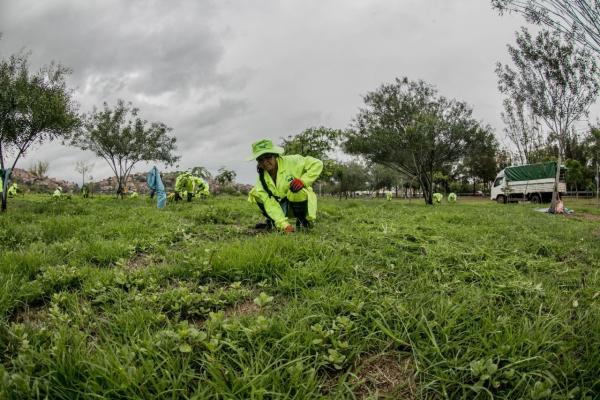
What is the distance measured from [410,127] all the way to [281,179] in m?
20.3

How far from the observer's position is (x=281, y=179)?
5.61 meters

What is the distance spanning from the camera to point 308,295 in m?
2.60

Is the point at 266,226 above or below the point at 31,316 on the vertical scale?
above

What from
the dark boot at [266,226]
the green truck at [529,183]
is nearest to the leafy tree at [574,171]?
the green truck at [529,183]

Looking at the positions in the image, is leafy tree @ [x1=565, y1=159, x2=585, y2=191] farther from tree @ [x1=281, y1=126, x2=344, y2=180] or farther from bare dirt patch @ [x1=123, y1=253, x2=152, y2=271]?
bare dirt patch @ [x1=123, y1=253, x2=152, y2=271]

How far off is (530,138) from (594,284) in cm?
3933

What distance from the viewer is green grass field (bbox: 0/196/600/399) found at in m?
1.65

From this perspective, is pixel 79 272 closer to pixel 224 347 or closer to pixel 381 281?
pixel 224 347

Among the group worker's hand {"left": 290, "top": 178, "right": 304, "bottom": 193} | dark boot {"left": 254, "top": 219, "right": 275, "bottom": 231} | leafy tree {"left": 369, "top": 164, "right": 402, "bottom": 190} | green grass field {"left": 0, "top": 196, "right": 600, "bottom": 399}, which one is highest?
leafy tree {"left": 369, "top": 164, "right": 402, "bottom": 190}

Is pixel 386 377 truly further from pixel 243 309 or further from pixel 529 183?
pixel 529 183

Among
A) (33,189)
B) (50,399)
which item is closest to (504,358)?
(50,399)

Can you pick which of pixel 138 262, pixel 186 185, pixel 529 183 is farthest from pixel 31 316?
pixel 529 183

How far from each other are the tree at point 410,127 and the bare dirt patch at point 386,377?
2366 cm

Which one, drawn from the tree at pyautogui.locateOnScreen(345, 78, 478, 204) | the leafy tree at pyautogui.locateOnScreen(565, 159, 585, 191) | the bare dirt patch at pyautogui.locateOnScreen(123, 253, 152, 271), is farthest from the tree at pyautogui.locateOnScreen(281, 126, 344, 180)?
the leafy tree at pyautogui.locateOnScreen(565, 159, 585, 191)
